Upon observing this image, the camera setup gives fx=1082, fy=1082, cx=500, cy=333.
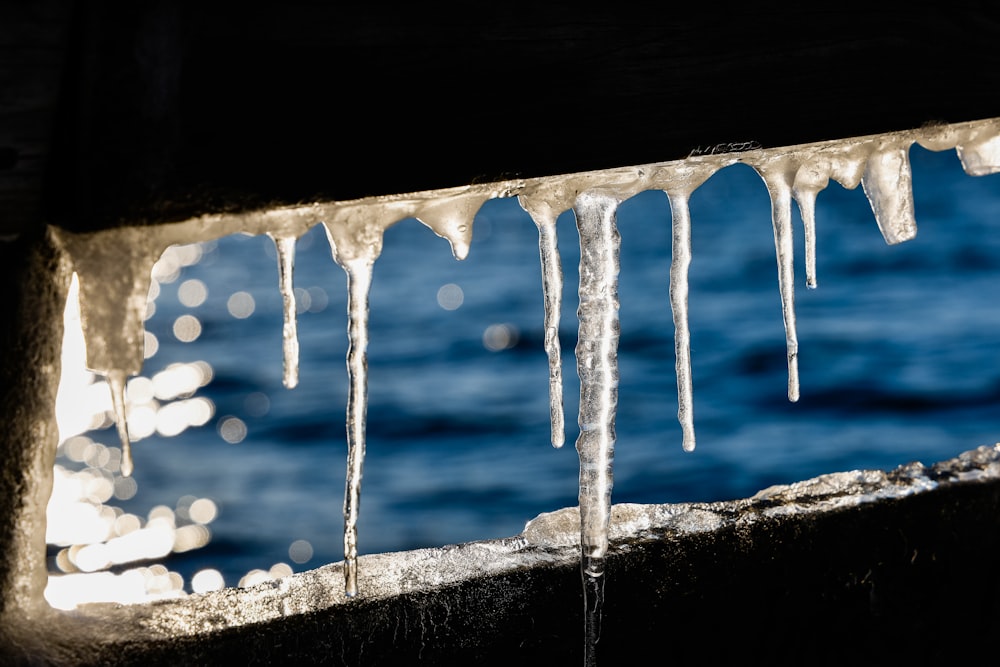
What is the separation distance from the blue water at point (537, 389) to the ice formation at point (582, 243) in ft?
17.8

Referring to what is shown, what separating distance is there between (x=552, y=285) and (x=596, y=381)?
0.65 feet

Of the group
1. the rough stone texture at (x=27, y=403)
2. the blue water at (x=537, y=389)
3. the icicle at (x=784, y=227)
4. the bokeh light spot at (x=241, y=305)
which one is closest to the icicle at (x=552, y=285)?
the icicle at (x=784, y=227)

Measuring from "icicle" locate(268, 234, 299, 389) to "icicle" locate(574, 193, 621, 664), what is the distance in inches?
19.0

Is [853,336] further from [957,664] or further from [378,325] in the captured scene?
[957,664]

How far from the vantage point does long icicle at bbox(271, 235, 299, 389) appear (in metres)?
1.60

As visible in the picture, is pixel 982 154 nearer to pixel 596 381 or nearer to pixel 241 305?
pixel 596 381

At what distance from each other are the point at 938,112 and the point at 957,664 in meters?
1.27

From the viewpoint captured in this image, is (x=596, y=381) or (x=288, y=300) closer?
(x=288, y=300)

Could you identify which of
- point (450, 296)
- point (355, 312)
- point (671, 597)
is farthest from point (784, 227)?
point (450, 296)

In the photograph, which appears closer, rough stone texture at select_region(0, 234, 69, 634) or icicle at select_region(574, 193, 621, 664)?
rough stone texture at select_region(0, 234, 69, 634)

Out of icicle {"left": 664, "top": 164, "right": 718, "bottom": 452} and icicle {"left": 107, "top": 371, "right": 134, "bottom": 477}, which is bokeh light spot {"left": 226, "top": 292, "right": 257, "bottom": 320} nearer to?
icicle {"left": 664, "top": 164, "right": 718, "bottom": 452}

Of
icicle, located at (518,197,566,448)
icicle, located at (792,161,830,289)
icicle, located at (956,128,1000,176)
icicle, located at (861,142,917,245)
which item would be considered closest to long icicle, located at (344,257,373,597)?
icicle, located at (518,197,566,448)

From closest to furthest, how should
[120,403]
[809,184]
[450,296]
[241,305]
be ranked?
[120,403] → [809,184] → [450,296] → [241,305]

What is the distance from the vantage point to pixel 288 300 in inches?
69.4
